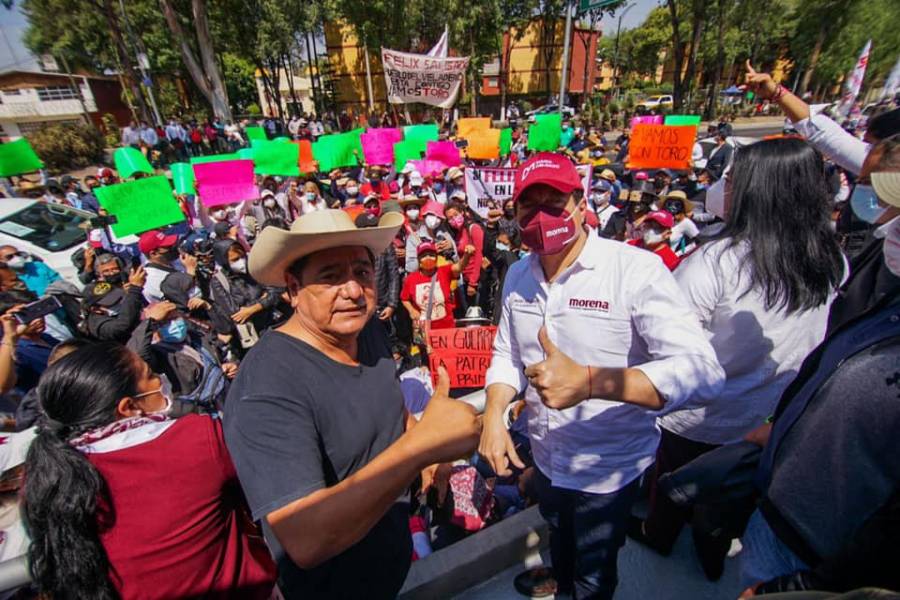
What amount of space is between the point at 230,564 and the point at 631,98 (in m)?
43.0

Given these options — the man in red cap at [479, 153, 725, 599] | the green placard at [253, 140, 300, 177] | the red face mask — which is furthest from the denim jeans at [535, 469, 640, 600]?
the green placard at [253, 140, 300, 177]

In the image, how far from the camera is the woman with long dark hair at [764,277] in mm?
1782

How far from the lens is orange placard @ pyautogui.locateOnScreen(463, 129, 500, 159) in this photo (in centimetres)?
1083

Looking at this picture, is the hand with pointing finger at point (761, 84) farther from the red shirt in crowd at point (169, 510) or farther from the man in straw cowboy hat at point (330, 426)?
the red shirt in crowd at point (169, 510)

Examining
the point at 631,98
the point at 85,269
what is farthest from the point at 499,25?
the point at 85,269

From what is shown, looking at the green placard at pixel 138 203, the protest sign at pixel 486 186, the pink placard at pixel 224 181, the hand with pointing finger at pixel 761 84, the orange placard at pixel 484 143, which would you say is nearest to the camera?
the hand with pointing finger at pixel 761 84

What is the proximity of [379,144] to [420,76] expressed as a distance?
83.9 inches

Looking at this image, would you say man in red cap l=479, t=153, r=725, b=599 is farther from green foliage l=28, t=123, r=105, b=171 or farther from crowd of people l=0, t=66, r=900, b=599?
green foliage l=28, t=123, r=105, b=171

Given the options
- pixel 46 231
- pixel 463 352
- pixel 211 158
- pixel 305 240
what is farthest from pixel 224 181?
pixel 305 240

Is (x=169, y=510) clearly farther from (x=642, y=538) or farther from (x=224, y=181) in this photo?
(x=224, y=181)

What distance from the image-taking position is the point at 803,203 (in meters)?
1.80

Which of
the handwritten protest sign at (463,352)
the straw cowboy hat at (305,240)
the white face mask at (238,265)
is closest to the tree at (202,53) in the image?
the white face mask at (238,265)

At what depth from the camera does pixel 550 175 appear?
173 centimetres

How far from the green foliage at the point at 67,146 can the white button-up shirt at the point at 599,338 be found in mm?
31704
